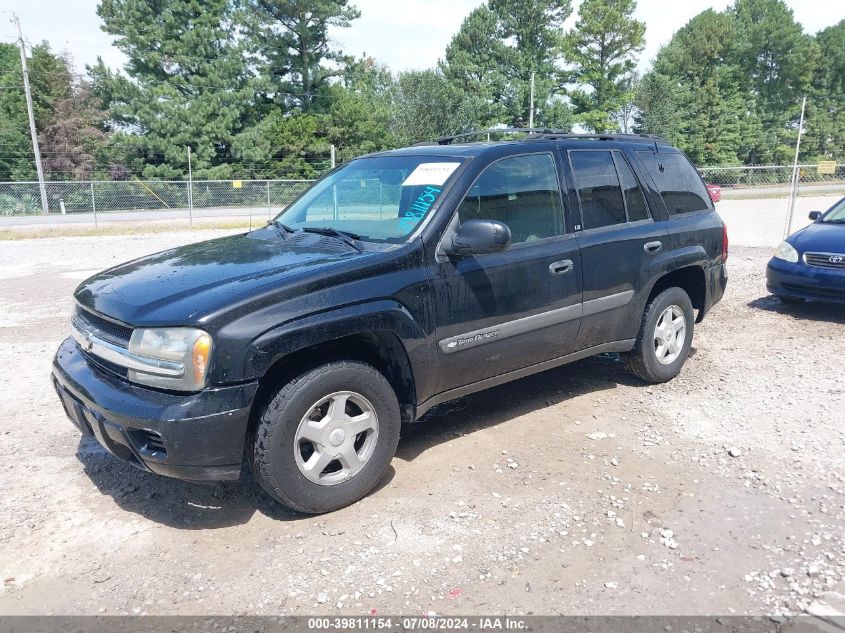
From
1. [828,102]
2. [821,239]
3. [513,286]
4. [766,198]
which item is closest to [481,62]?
[766,198]

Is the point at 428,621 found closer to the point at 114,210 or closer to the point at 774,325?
the point at 774,325

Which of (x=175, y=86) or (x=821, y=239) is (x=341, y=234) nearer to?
(x=821, y=239)

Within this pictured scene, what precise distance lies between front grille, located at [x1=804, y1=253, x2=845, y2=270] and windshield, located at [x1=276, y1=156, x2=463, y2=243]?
5536mm

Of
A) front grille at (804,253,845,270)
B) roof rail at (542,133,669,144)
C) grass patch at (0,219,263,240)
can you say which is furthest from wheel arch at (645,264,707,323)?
grass patch at (0,219,263,240)

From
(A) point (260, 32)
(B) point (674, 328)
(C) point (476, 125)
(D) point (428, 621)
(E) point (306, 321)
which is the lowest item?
(D) point (428, 621)

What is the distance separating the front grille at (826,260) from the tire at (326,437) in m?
6.19

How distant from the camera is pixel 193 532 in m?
3.49

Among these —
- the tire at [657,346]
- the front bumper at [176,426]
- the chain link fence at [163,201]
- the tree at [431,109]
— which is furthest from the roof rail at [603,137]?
the tree at [431,109]

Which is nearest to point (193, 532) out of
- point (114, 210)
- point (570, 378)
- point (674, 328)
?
point (570, 378)

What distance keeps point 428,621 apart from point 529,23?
50.6 m

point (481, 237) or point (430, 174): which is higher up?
point (430, 174)

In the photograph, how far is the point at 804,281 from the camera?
25.3ft

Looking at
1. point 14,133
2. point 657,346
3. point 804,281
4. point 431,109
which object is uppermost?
point 431,109

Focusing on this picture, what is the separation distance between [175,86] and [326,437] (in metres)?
40.3
